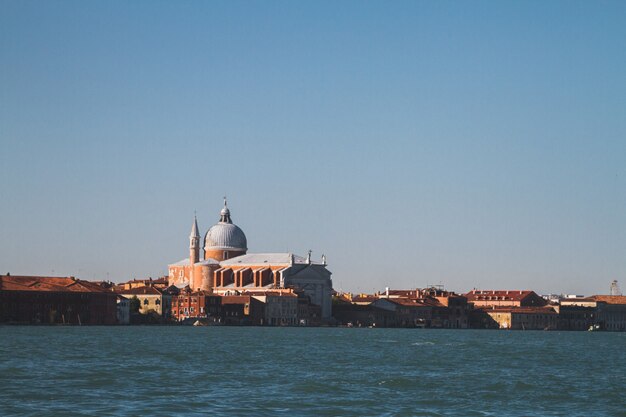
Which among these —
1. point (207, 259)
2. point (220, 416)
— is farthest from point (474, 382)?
point (207, 259)

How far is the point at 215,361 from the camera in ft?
158

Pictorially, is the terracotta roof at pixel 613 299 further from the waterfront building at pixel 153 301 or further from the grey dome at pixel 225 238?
the waterfront building at pixel 153 301

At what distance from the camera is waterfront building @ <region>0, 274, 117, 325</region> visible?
98250 millimetres

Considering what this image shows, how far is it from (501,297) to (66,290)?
58215mm

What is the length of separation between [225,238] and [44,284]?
3701 cm

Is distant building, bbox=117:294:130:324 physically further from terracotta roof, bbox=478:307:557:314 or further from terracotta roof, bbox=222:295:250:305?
terracotta roof, bbox=478:307:557:314

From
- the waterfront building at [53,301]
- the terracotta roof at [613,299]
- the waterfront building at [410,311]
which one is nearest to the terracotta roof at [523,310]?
the waterfront building at [410,311]

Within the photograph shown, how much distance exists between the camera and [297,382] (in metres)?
38.3

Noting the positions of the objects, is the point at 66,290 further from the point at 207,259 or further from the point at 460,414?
the point at 460,414

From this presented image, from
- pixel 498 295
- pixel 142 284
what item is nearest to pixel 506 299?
pixel 498 295

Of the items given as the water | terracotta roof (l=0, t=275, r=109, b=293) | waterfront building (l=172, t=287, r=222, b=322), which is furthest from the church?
the water

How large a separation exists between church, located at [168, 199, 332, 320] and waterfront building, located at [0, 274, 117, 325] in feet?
76.2

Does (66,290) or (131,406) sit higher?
(66,290)

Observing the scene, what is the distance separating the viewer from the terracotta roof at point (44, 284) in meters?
101
